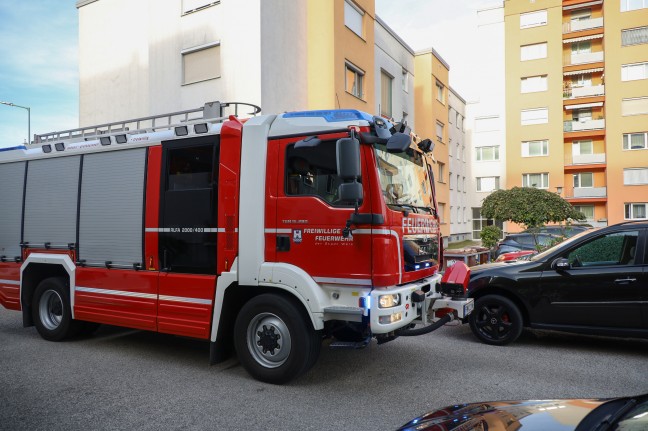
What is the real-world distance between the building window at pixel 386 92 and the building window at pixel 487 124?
2355cm

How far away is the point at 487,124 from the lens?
142 ft

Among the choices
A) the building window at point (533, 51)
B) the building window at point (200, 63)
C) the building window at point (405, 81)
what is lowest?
the building window at point (200, 63)

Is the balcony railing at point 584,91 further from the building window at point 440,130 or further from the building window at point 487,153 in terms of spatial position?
the building window at point 440,130

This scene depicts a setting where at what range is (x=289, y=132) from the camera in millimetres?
5164

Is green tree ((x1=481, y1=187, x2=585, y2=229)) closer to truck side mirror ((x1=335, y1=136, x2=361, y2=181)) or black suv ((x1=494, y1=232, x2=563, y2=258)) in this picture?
black suv ((x1=494, y1=232, x2=563, y2=258))

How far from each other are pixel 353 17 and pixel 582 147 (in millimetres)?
30024

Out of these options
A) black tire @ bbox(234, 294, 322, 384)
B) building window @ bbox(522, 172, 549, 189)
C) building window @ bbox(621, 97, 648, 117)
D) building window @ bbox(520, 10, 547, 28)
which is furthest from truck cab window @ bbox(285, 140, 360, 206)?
building window @ bbox(520, 10, 547, 28)

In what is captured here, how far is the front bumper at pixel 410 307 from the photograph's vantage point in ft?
15.0

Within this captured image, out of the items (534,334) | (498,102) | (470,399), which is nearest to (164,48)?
(534,334)

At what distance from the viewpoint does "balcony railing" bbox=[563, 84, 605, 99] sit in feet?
128

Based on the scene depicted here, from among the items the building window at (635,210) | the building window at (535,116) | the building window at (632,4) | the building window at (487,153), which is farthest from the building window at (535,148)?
the building window at (632,4)

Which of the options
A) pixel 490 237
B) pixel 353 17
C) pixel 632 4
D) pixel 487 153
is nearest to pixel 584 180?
pixel 487 153

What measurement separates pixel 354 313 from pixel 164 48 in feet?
50.4

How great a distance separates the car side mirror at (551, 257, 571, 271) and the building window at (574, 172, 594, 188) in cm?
3858
